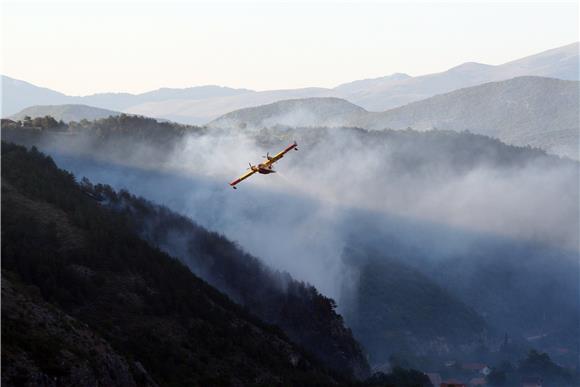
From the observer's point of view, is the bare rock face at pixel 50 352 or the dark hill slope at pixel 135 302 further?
the dark hill slope at pixel 135 302

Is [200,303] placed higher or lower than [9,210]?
lower

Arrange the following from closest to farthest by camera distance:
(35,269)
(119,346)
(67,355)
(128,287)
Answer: (67,355) → (119,346) → (35,269) → (128,287)

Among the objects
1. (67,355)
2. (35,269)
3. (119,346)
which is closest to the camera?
(67,355)

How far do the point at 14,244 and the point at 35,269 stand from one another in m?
8.20

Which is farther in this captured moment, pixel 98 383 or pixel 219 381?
pixel 219 381

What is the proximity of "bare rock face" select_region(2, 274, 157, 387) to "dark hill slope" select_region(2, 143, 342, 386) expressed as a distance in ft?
54.6

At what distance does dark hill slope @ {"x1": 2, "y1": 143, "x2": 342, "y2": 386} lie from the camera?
160375 mm

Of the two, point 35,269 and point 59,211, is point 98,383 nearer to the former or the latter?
point 35,269

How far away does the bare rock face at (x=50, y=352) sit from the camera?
350ft

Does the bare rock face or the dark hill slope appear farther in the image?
the dark hill slope

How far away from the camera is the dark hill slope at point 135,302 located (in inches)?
6314

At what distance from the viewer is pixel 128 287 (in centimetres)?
18238

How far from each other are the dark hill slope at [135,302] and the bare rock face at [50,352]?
54.6 ft

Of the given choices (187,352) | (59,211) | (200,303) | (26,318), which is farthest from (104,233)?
(26,318)
